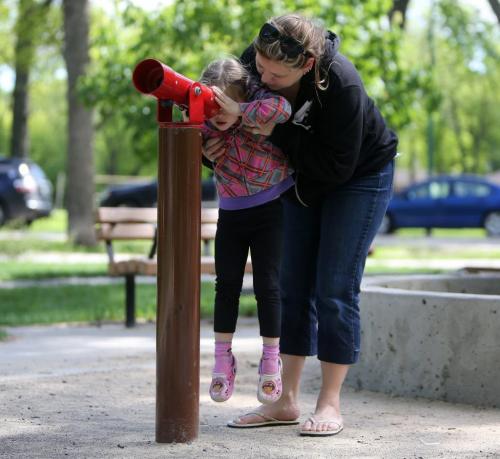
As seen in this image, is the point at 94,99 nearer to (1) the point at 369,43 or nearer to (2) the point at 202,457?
(1) the point at 369,43

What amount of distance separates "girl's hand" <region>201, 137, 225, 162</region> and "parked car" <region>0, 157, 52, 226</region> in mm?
19242

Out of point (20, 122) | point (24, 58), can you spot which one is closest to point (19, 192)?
point (24, 58)

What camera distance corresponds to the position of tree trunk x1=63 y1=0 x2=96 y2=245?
1841 cm

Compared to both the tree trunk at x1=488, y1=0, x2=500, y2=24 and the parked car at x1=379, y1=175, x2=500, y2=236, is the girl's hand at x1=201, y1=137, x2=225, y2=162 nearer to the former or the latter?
the tree trunk at x1=488, y1=0, x2=500, y2=24

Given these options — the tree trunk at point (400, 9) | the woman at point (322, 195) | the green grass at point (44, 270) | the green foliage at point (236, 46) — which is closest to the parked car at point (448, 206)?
the green foliage at point (236, 46)

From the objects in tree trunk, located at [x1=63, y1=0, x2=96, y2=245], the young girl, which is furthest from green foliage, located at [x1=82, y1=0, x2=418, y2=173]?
the young girl

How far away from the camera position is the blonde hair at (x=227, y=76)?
13.2 ft

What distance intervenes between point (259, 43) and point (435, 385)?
2.08m

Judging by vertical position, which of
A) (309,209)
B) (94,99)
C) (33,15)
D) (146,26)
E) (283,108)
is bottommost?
(309,209)

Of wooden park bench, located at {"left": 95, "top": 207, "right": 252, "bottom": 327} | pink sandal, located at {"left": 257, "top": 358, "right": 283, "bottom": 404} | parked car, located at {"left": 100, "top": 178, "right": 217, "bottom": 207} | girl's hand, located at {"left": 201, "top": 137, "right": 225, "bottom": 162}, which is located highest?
girl's hand, located at {"left": 201, "top": 137, "right": 225, "bottom": 162}

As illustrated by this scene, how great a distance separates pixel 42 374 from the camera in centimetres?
595

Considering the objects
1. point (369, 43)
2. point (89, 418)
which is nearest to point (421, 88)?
point (369, 43)

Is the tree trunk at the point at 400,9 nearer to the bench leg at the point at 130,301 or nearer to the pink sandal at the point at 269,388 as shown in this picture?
the bench leg at the point at 130,301

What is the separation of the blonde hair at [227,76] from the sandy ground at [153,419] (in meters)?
1.32
